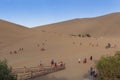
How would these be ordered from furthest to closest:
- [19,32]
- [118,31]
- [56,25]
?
[56,25] < [118,31] < [19,32]

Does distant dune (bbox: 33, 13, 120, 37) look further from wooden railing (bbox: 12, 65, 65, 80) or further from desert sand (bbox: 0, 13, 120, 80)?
wooden railing (bbox: 12, 65, 65, 80)

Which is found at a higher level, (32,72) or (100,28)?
(100,28)

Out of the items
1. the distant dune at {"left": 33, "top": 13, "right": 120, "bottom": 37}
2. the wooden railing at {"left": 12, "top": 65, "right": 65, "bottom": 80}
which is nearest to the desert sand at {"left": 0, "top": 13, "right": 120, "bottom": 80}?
the distant dune at {"left": 33, "top": 13, "right": 120, "bottom": 37}

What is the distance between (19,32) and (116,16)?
6199 centimetres

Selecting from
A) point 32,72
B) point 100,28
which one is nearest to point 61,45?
point 32,72

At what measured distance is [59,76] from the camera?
104 ft

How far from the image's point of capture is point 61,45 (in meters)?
64.6

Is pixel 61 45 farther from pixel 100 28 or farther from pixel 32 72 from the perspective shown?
pixel 100 28

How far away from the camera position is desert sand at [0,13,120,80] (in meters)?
38.1

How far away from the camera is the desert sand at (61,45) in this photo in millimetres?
38062

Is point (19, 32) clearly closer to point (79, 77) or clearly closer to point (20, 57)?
point (20, 57)

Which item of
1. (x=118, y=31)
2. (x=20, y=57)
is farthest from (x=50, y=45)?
(x=118, y=31)

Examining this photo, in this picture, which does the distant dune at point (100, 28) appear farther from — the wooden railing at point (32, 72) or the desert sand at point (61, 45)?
the wooden railing at point (32, 72)

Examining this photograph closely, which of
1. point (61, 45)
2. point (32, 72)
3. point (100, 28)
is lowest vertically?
point (32, 72)
